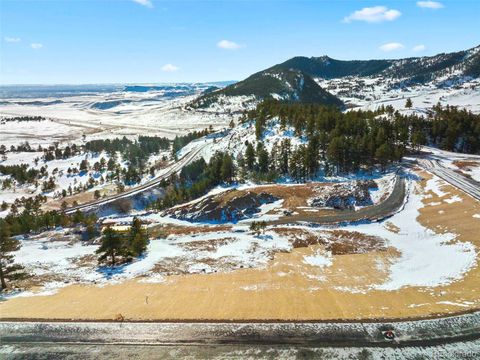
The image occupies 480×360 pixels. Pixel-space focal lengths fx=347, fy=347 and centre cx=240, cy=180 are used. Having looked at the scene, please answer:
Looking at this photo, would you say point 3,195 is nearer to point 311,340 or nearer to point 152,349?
point 152,349

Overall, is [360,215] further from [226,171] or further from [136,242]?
[136,242]

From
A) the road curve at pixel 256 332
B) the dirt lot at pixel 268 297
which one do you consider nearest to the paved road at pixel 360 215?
the dirt lot at pixel 268 297

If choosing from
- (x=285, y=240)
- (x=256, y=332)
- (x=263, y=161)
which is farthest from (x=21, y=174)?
(x=256, y=332)

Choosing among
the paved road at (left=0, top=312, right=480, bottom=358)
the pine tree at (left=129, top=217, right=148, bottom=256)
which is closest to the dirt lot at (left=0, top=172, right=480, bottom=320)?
the paved road at (left=0, top=312, right=480, bottom=358)

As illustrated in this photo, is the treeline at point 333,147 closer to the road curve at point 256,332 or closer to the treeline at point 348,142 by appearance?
the treeline at point 348,142

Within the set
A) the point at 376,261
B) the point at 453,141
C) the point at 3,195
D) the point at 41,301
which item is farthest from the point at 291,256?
the point at 3,195

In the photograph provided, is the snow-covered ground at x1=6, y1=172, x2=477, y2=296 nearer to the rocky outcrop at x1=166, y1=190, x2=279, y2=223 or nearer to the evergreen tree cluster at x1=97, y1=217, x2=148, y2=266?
the evergreen tree cluster at x1=97, y1=217, x2=148, y2=266
